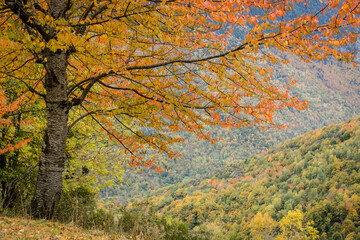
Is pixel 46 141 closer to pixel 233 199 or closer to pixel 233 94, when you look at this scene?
pixel 233 94

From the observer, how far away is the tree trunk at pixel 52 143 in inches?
171

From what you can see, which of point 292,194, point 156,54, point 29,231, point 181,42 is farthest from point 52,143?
point 292,194

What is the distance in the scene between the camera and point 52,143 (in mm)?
4406

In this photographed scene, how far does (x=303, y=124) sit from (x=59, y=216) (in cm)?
21978

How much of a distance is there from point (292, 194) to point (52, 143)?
197 feet

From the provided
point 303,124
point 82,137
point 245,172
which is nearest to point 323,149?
point 245,172

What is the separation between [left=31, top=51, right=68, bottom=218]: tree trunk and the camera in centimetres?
434

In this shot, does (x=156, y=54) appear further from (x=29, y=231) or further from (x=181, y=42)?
(x=29, y=231)

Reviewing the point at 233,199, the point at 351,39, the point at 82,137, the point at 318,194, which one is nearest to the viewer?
the point at 351,39

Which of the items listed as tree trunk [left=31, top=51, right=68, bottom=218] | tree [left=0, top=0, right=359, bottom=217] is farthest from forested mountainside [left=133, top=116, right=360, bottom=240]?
tree [left=0, top=0, right=359, bottom=217]

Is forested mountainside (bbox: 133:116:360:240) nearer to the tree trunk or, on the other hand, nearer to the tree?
the tree trunk

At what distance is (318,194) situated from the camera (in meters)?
51.7

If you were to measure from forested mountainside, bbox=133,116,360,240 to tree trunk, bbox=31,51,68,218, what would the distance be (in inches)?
1304

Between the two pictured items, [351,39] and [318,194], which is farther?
[318,194]
